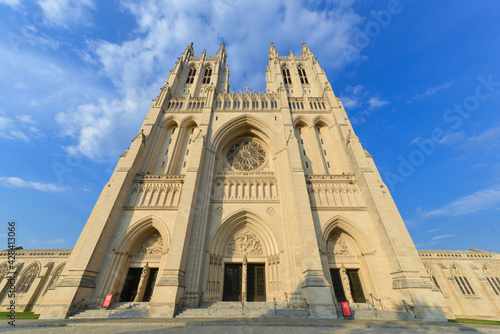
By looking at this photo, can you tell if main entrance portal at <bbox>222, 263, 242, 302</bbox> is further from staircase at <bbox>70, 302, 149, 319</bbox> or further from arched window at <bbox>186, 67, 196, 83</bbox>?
arched window at <bbox>186, 67, 196, 83</bbox>

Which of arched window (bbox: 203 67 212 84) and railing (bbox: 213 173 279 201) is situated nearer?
railing (bbox: 213 173 279 201)

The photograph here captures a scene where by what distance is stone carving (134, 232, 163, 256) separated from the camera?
42.3ft

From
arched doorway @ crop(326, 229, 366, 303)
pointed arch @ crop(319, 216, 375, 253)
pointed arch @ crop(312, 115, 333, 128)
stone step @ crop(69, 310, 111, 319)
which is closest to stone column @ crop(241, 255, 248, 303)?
pointed arch @ crop(319, 216, 375, 253)

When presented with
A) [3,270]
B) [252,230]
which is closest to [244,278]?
[252,230]

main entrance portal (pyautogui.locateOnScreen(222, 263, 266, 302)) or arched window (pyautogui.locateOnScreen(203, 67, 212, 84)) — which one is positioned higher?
arched window (pyautogui.locateOnScreen(203, 67, 212, 84))

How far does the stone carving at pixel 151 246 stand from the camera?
508 inches

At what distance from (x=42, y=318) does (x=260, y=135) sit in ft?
60.1

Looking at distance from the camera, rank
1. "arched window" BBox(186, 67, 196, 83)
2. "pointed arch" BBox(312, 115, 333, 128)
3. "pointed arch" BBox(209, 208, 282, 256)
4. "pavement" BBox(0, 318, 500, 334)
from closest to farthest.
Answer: "pavement" BBox(0, 318, 500, 334) → "pointed arch" BBox(209, 208, 282, 256) → "pointed arch" BBox(312, 115, 333, 128) → "arched window" BBox(186, 67, 196, 83)

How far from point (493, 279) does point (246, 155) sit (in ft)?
95.9

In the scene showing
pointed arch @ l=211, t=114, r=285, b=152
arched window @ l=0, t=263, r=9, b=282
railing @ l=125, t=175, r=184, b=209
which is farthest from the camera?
arched window @ l=0, t=263, r=9, b=282

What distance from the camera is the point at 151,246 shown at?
43.0ft

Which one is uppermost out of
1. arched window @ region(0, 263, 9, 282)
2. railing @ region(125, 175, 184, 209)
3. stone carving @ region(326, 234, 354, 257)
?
railing @ region(125, 175, 184, 209)

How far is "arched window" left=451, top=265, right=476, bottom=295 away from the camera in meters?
18.7

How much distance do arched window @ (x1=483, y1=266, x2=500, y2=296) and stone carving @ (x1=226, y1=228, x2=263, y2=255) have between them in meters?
25.7
